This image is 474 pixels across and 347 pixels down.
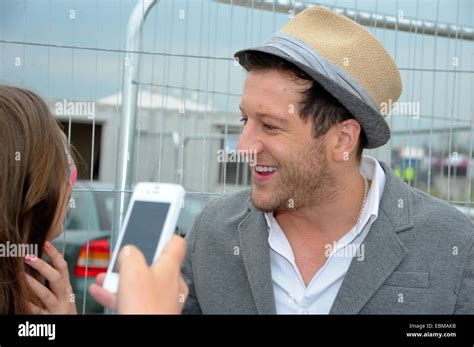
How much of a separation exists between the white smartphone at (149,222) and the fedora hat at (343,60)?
70 centimetres

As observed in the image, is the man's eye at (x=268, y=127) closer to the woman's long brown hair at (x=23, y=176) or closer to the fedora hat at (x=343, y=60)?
the fedora hat at (x=343, y=60)

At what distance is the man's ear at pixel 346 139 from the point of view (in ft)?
6.65

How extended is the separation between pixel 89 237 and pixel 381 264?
2.80 meters

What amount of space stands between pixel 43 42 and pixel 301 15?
126 centimetres

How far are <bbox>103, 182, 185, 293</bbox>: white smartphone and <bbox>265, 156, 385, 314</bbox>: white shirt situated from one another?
2.31ft

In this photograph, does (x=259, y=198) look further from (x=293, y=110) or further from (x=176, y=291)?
(x=176, y=291)

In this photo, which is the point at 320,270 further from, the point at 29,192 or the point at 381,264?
the point at 29,192

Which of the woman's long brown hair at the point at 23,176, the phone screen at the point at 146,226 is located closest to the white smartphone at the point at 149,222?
the phone screen at the point at 146,226

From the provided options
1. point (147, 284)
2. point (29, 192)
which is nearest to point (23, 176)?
point (29, 192)

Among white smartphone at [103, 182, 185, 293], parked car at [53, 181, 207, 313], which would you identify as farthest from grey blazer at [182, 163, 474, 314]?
parked car at [53, 181, 207, 313]

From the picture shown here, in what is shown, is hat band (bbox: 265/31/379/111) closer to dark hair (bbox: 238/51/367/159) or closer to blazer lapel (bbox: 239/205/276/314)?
dark hair (bbox: 238/51/367/159)

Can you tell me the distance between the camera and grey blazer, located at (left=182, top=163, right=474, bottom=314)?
71.0 inches

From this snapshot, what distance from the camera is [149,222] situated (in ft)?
4.11
